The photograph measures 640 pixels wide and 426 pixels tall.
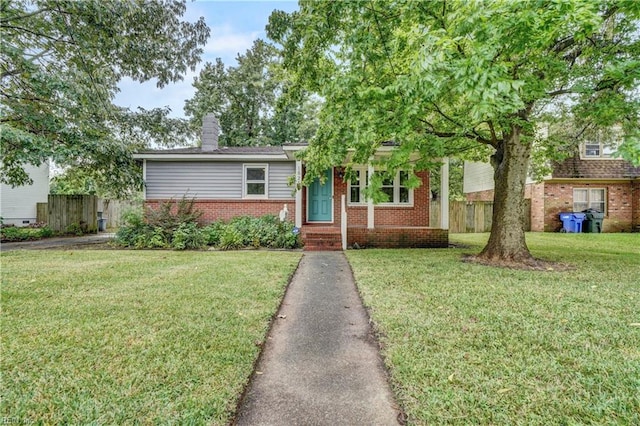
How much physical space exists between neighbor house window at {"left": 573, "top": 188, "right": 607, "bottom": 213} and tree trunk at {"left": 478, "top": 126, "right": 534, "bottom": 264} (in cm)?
1191

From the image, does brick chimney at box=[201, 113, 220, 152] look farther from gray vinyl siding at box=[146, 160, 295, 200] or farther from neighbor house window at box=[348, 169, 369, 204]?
neighbor house window at box=[348, 169, 369, 204]

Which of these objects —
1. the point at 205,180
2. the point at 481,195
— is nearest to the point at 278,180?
the point at 205,180

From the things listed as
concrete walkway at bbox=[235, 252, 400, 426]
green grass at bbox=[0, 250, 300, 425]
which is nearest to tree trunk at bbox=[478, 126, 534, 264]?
concrete walkway at bbox=[235, 252, 400, 426]

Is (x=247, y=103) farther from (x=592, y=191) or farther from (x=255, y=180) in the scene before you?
(x=592, y=191)

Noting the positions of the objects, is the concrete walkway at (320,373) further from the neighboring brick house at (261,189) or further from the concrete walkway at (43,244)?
the concrete walkway at (43,244)

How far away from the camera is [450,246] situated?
10375mm

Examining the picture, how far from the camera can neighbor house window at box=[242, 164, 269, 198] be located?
483 inches

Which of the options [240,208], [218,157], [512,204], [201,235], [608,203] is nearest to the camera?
[512,204]

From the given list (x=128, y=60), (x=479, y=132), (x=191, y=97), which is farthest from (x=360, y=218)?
(x=191, y=97)

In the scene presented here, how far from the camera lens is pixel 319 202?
12211mm

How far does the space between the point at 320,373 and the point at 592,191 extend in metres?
19.4

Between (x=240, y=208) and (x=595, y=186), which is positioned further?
(x=595, y=186)

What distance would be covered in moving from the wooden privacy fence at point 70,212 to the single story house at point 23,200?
9.75 feet

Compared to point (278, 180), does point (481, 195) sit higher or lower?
lower
